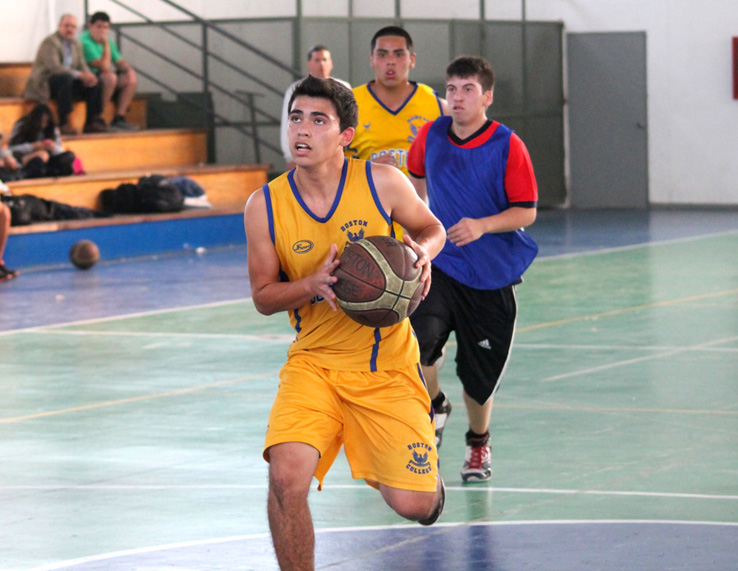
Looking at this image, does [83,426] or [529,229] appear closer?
[83,426]

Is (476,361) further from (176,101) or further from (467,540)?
(176,101)

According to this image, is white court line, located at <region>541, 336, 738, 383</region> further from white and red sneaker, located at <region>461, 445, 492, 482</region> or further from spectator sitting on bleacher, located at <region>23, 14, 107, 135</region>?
spectator sitting on bleacher, located at <region>23, 14, 107, 135</region>

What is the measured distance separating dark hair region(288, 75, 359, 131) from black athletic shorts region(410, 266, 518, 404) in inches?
69.9

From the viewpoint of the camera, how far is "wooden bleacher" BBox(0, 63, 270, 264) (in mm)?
17109

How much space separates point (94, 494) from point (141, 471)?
0.44 m

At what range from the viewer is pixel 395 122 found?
7.59 metres

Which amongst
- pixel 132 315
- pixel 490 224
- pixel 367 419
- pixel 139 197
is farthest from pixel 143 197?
pixel 367 419

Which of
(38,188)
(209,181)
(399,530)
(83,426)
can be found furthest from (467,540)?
(209,181)

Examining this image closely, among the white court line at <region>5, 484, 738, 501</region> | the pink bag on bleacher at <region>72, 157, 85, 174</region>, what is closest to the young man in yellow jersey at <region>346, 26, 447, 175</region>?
the white court line at <region>5, 484, 738, 501</region>

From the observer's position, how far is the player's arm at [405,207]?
4.52 metres

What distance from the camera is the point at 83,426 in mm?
7371

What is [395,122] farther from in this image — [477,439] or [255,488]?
[255,488]

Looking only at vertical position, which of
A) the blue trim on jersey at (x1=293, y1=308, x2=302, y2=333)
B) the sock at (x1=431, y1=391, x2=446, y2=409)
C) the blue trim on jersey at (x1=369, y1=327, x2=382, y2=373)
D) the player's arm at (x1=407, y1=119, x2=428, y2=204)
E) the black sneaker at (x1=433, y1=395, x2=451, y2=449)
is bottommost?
the black sneaker at (x1=433, y1=395, x2=451, y2=449)

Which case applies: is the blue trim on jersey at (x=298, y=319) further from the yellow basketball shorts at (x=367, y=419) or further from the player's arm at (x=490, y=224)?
the player's arm at (x=490, y=224)
